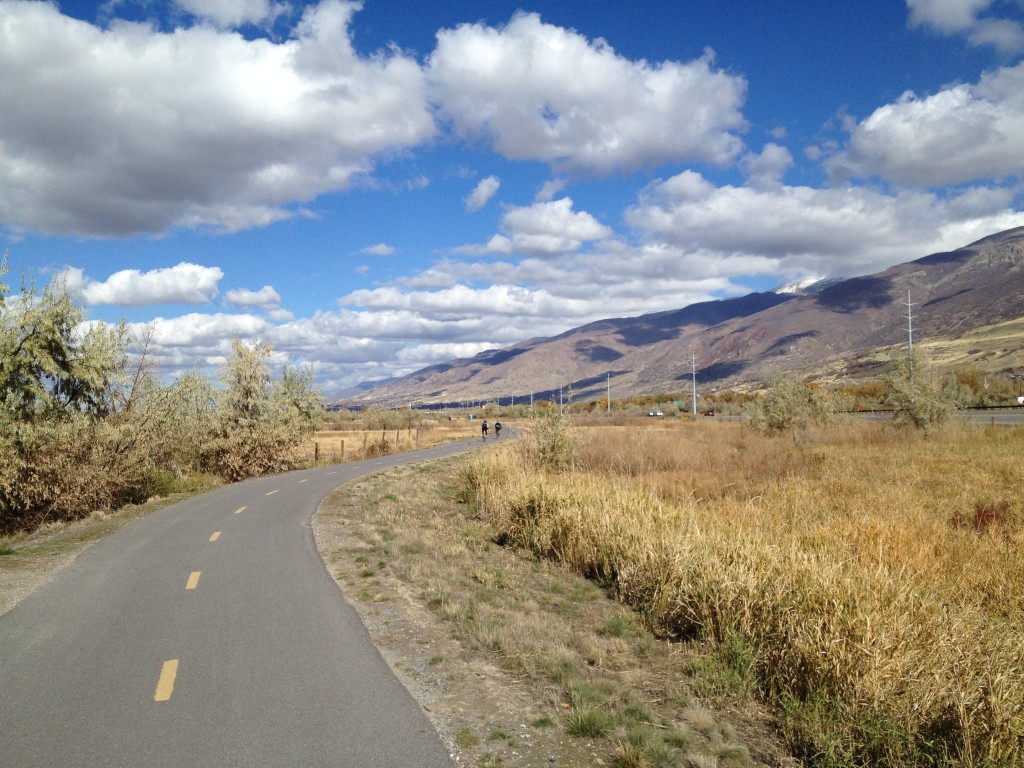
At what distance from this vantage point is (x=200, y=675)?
5883mm

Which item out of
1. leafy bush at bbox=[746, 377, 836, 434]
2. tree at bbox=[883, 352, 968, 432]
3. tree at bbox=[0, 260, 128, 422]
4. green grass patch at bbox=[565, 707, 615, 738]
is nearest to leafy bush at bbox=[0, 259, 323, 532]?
tree at bbox=[0, 260, 128, 422]

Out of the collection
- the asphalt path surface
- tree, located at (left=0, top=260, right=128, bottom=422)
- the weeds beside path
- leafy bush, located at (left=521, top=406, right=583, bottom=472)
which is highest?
tree, located at (left=0, top=260, right=128, bottom=422)

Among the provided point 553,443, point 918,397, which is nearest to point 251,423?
point 553,443

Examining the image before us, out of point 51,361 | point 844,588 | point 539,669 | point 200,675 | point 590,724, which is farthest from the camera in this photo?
point 51,361

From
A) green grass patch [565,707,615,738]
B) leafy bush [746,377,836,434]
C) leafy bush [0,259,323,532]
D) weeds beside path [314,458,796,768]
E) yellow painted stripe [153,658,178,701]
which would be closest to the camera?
weeds beside path [314,458,796,768]

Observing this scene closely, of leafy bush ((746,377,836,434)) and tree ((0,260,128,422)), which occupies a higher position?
tree ((0,260,128,422))

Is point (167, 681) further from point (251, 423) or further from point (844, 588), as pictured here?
point (251, 423)

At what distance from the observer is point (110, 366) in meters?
19.4

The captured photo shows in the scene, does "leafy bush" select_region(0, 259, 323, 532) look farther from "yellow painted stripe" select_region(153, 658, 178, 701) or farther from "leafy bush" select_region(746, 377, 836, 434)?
"leafy bush" select_region(746, 377, 836, 434)

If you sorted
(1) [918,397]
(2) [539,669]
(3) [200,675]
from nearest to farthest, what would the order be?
(3) [200,675], (2) [539,669], (1) [918,397]

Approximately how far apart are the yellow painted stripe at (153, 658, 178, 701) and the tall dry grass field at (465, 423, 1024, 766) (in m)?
4.89

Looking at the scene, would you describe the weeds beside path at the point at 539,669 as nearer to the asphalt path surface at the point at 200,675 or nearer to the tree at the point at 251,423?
the asphalt path surface at the point at 200,675

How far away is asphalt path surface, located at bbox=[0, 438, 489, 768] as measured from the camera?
4.59m

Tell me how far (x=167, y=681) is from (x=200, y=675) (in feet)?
0.86
